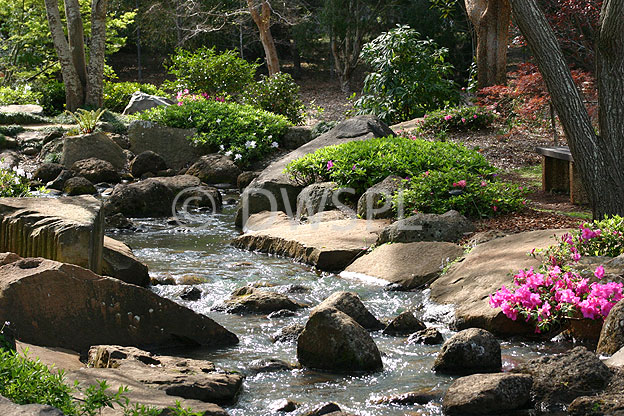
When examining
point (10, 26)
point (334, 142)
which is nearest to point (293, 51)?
point (10, 26)

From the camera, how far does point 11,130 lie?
59.2 ft

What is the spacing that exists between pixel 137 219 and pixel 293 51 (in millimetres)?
20413

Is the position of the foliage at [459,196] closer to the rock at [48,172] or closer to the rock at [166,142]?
the rock at [166,142]

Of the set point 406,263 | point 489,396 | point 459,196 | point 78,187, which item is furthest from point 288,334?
point 78,187

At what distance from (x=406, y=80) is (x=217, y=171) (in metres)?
5.00

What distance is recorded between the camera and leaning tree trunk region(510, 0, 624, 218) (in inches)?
283

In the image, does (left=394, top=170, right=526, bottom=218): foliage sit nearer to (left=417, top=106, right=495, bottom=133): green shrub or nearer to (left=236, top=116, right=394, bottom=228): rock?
(left=236, top=116, right=394, bottom=228): rock

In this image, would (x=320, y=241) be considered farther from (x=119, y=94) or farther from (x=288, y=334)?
(x=119, y=94)

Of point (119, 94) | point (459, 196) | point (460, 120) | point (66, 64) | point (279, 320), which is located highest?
point (66, 64)

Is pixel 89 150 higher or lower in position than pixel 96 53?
lower

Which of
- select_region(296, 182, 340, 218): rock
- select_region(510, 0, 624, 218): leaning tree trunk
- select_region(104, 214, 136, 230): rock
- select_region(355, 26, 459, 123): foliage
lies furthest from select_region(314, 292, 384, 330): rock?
select_region(355, 26, 459, 123): foliage

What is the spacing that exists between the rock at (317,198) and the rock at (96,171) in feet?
16.9

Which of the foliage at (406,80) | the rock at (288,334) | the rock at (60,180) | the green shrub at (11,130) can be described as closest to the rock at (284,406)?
the rock at (288,334)

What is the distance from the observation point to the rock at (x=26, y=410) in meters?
2.95
